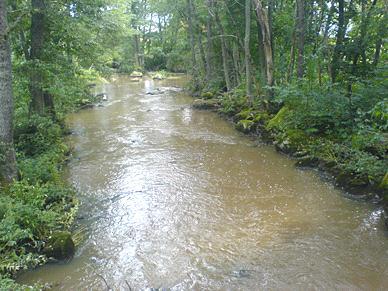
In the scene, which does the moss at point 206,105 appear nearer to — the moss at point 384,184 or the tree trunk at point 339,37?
the tree trunk at point 339,37

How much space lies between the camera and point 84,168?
9.34 meters

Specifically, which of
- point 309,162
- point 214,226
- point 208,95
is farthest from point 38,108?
point 208,95

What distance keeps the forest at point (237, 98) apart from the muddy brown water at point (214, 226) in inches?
21.7

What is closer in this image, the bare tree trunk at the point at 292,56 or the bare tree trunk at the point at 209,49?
the bare tree trunk at the point at 292,56

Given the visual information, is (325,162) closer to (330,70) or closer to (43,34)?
(330,70)

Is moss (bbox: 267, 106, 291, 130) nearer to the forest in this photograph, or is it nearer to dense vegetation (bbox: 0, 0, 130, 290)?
the forest

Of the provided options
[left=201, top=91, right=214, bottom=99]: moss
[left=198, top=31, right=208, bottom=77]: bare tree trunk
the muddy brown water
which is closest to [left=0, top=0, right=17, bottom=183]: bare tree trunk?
the muddy brown water

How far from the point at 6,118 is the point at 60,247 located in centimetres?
269

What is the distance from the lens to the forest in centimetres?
582

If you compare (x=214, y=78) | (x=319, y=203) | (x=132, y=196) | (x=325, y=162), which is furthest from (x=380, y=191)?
(x=214, y=78)

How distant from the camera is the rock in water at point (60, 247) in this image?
5148mm

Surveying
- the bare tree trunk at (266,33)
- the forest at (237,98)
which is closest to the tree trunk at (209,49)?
the forest at (237,98)

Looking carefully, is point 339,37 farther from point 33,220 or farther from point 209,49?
point 33,220

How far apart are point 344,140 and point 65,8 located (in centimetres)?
929
